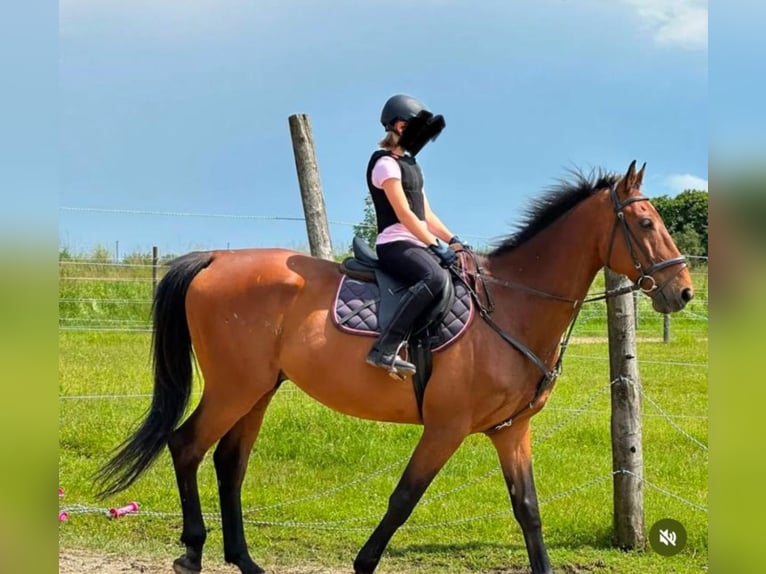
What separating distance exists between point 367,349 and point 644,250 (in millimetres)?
1478

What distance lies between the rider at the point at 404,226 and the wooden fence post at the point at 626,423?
153 centimetres

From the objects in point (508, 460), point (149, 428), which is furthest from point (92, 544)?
point (508, 460)

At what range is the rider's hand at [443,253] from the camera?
3.68 meters

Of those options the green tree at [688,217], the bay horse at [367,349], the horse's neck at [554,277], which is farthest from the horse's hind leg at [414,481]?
the green tree at [688,217]

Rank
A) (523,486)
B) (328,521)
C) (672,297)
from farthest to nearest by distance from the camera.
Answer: (328,521)
(523,486)
(672,297)

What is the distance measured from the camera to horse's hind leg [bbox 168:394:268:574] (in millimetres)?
3992

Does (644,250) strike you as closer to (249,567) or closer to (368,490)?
(249,567)

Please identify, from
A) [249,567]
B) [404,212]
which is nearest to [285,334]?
[404,212]

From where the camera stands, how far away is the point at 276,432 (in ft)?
21.1

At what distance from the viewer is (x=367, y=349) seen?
3697mm

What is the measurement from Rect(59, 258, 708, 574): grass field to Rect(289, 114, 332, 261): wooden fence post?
1.89 meters

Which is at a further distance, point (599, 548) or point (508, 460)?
point (599, 548)

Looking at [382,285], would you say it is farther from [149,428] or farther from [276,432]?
[276,432]
